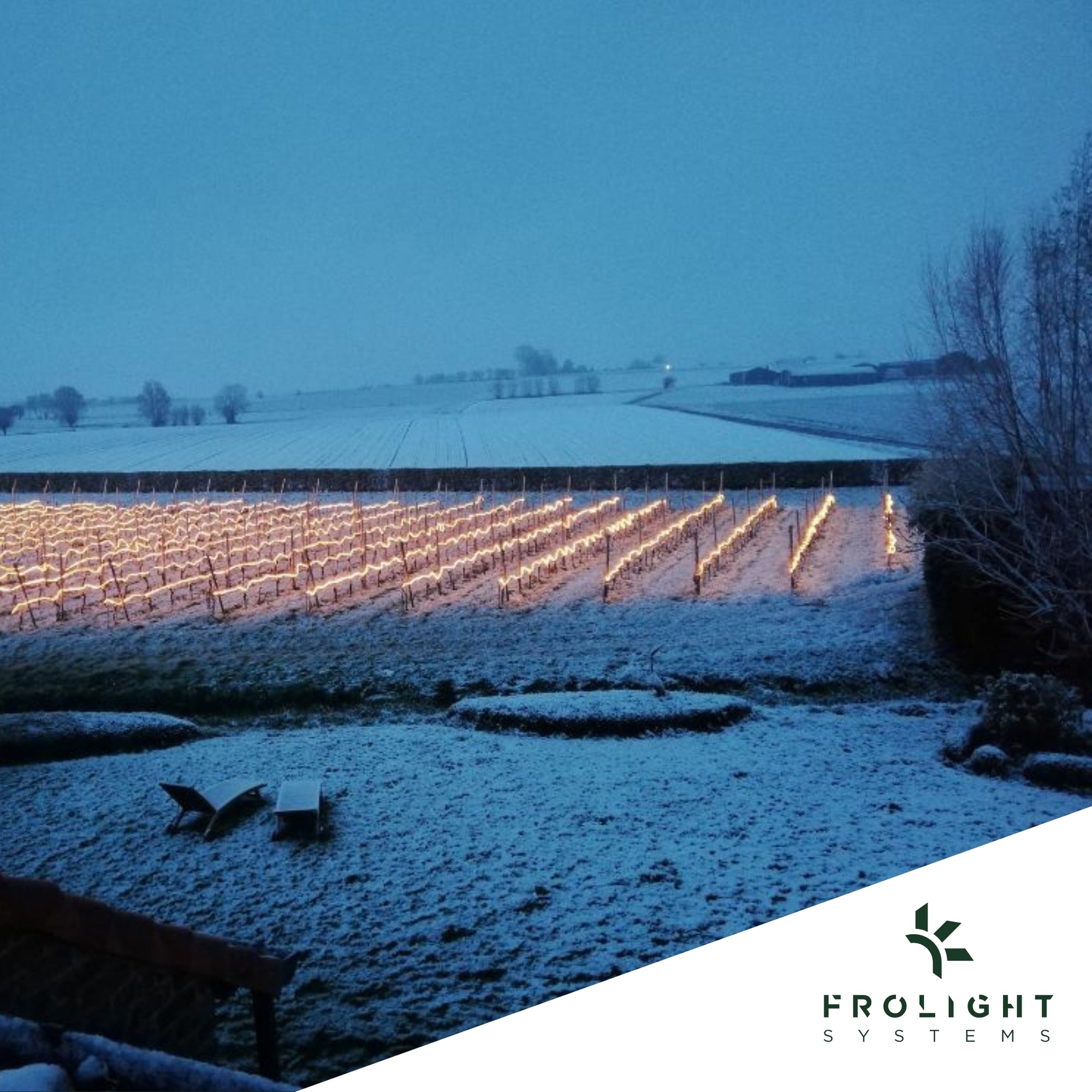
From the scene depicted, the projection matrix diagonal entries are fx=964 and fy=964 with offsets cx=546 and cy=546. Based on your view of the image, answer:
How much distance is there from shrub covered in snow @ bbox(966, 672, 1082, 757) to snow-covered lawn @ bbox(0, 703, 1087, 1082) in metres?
0.44

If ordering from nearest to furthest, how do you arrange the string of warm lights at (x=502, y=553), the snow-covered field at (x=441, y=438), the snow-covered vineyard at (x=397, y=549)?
the snow-covered vineyard at (x=397, y=549)
the string of warm lights at (x=502, y=553)
the snow-covered field at (x=441, y=438)

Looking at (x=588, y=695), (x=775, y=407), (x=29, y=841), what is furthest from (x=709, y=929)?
(x=775, y=407)

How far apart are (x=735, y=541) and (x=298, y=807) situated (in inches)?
356

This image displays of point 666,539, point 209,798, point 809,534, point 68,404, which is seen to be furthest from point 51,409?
point 809,534

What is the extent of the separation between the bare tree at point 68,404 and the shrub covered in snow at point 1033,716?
28.1 ft

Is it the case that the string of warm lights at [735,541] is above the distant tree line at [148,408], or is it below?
below

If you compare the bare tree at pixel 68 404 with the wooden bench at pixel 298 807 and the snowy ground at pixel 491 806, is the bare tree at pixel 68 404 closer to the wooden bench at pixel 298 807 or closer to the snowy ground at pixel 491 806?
the snowy ground at pixel 491 806

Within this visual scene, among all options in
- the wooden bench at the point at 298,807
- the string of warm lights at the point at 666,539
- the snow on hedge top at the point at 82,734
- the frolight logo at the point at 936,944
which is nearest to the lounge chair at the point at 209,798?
the wooden bench at the point at 298,807

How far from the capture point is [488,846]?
4.98 meters

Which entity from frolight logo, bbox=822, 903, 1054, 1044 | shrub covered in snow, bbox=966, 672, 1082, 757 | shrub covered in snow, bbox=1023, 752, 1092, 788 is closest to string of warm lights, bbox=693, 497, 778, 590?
shrub covered in snow, bbox=966, 672, 1082, 757

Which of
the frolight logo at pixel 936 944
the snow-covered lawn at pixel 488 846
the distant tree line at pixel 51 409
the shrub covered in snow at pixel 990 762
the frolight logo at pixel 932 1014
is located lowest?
the frolight logo at pixel 932 1014

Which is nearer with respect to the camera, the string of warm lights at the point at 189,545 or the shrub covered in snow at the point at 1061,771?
the shrub covered in snow at the point at 1061,771

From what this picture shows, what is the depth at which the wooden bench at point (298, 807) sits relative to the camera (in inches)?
202

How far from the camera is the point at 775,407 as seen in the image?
23.9 m
